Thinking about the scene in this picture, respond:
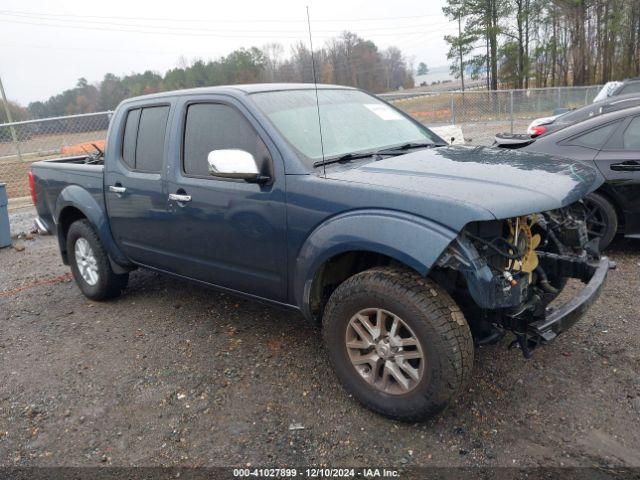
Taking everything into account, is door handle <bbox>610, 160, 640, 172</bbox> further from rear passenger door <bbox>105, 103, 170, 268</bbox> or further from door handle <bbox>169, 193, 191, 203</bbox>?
rear passenger door <bbox>105, 103, 170, 268</bbox>

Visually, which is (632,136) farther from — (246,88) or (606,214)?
(246,88)

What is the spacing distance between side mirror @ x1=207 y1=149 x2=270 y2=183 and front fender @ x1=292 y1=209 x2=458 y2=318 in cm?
55

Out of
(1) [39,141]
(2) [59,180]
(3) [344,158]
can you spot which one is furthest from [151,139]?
(1) [39,141]

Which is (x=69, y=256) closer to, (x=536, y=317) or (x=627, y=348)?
(x=536, y=317)

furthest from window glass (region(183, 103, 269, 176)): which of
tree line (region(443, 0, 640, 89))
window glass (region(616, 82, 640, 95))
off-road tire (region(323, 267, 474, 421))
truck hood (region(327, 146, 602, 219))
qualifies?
tree line (region(443, 0, 640, 89))

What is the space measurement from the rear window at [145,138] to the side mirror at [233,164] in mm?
1027

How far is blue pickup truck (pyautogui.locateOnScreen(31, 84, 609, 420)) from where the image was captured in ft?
8.66

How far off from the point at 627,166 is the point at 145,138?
4.39m

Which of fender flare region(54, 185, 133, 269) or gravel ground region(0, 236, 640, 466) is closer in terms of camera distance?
gravel ground region(0, 236, 640, 466)

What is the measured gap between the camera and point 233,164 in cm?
313

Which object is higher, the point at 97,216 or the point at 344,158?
the point at 344,158

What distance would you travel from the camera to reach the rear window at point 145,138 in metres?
4.07

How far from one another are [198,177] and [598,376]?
9.51 feet

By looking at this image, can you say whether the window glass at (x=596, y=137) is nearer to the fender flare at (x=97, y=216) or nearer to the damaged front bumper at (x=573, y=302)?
A: the damaged front bumper at (x=573, y=302)
